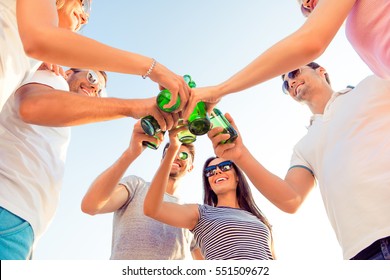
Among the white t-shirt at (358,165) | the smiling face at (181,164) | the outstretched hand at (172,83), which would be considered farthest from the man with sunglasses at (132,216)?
the white t-shirt at (358,165)

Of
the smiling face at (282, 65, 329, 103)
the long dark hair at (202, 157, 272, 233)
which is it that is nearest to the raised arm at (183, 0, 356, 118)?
the smiling face at (282, 65, 329, 103)

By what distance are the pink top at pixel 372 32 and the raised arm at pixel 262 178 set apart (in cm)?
102

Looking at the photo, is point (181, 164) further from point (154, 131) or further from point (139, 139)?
point (154, 131)

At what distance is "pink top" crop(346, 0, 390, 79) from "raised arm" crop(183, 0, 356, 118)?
0.06m

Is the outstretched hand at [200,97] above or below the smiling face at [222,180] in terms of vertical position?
below

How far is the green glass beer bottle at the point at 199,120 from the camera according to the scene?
245 centimetres

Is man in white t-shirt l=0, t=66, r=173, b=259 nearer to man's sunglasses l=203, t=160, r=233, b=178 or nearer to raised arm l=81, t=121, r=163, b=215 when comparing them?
raised arm l=81, t=121, r=163, b=215

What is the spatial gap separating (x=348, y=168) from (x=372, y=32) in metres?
0.72

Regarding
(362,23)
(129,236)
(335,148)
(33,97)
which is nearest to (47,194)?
(33,97)

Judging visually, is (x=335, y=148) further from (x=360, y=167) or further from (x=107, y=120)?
(x=107, y=120)

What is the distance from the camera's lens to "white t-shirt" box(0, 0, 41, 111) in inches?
65.6

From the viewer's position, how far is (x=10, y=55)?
5.67 feet

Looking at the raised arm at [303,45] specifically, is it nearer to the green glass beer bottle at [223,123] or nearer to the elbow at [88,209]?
the green glass beer bottle at [223,123]

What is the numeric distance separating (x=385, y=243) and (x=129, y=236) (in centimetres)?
194
